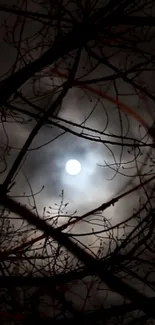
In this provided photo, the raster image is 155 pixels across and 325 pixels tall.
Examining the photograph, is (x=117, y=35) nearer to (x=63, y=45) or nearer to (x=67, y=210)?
(x=63, y=45)

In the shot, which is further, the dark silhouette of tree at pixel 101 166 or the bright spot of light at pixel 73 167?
the bright spot of light at pixel 73 167

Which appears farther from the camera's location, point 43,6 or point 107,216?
point 107,216

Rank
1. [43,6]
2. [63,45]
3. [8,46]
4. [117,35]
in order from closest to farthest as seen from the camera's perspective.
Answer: [63,45]
[117,35]
[43,6]
[8,46]

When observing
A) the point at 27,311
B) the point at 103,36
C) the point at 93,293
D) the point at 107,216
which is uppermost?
the point at 103,36

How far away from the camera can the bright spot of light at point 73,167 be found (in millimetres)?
1563

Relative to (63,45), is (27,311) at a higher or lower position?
lower

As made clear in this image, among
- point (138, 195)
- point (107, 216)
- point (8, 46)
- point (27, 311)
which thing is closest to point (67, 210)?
point (107, 216)

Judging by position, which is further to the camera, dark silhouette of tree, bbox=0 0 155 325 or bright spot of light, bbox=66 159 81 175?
bright spot of light, bbox=66 159 81 175

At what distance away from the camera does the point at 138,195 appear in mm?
1625

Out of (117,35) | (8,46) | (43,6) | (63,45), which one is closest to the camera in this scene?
(63,45)

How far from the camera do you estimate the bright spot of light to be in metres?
1.56

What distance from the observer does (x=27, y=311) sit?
1.34 m

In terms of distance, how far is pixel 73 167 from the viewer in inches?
61.6

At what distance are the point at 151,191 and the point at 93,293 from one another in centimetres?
41
